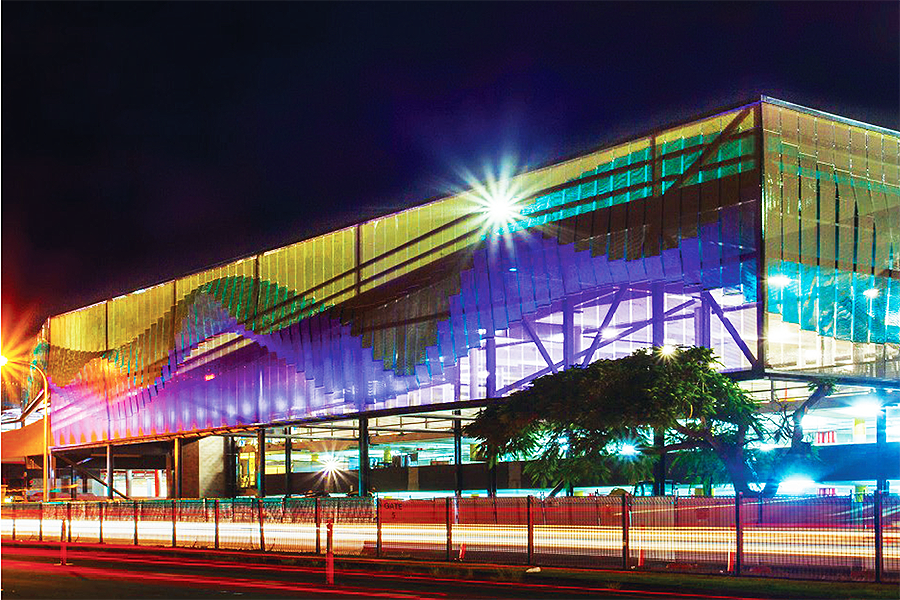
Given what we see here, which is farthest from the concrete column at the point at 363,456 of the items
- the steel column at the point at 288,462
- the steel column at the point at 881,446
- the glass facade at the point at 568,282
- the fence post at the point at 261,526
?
the steel column at the point at 881,446

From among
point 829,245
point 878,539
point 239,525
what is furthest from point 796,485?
point 878,539

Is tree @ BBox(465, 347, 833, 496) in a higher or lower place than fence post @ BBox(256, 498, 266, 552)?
higher

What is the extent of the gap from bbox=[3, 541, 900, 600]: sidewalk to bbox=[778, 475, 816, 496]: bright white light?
14353mm

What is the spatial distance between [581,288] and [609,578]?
67.0 ft

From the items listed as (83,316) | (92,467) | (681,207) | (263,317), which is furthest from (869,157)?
(92,467)

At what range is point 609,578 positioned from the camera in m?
23.3

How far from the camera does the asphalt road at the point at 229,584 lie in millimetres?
21625

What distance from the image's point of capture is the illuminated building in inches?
1496

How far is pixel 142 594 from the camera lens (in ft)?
72.0

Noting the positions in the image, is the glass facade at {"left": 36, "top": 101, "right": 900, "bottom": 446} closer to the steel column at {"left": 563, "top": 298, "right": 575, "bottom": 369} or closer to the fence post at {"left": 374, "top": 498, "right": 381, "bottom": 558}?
the steel column at {"left": 563, "top": 298, "right": 575, "bottom": 369}

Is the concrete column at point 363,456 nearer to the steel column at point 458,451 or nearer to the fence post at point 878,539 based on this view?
the steel column at point 458,451

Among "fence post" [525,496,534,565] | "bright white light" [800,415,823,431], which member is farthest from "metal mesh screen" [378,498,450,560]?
"bright white light" [800,415,823,431]

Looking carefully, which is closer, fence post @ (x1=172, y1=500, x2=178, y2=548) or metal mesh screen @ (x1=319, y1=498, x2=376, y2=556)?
metal mesh screen @ (x1=319, y1=498, x2=376, y2=556)

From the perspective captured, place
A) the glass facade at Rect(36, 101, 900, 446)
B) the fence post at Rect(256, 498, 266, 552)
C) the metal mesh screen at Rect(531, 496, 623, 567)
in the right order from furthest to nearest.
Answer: the glass facade at Rect(36, 101, 900, 446) < the fence post at Rect(256, 498, 266, 552) < the metal mesh screen at Rect(531, 496, 623, 567)
